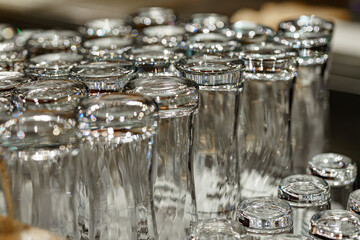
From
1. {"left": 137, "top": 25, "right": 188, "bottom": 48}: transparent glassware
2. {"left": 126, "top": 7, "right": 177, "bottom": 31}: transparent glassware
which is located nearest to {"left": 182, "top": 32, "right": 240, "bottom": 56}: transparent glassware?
{"left": 137, "top": 25, "right": 188, "bottom": 48}: transparent glassware

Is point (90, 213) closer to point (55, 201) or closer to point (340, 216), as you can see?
point (55, 201)

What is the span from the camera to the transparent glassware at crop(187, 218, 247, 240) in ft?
1.03

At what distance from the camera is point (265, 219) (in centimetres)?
34

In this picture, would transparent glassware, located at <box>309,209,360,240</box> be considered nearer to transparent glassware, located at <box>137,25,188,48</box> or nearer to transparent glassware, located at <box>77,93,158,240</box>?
transparent glassware, located at <box>77,93,158,240</box>

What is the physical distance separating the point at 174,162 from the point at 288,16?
1.21 m

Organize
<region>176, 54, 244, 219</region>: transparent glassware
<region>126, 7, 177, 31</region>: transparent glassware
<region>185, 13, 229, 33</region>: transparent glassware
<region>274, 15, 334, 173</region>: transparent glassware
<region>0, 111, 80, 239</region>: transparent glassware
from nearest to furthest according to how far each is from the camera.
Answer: <region>0, 111, 80, 239</region>: transparent glassware < <region>176, 54, 244, 219</region>: transparent glassware < <region>274, 15, 334, 173</region>: transparent glassware < <region>185, 13, 229, 33</region>: transparent glassware < <region>126, 7, 177, 31</region>: transparent glassware

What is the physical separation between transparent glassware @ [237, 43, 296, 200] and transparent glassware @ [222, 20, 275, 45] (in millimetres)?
108

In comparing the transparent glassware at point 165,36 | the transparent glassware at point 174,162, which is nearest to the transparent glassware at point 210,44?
the transparent glassware at point 165,36

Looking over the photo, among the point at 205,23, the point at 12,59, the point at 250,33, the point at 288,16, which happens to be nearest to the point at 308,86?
the point at 250,33

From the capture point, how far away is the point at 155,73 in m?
0.47

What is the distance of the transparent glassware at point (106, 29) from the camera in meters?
0.71

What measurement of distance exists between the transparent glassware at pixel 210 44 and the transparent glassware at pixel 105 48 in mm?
67

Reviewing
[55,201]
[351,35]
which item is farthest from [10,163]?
[351,35]

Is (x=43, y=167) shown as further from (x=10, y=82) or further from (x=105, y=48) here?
(x=105, y=48)
